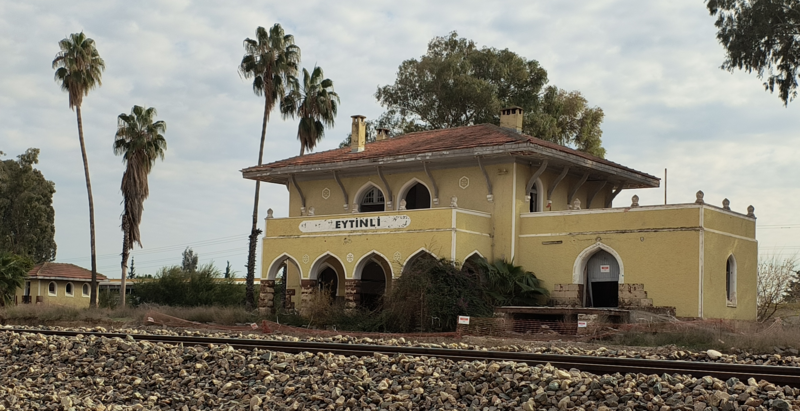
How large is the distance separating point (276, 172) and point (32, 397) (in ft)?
65.7

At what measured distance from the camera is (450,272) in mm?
24969

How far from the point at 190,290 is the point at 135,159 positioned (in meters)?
7.62

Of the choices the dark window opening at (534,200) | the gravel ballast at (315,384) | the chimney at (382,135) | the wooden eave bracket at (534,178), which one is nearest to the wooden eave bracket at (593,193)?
the dark window opening at (534,200)

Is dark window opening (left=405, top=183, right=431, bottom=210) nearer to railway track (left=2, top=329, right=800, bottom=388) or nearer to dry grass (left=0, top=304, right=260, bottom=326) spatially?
dry grass (left=0, top=304, right=260, bottom=326)

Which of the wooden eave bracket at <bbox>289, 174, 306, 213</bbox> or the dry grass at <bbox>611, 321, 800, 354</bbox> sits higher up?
the wooden eave bracket at <bbox>289, 174, 306, 213</bbox>

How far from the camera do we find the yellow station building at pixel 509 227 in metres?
25.0

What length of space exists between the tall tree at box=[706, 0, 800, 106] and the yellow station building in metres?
4.60

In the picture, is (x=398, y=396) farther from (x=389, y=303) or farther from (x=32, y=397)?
(x=389, y=303)

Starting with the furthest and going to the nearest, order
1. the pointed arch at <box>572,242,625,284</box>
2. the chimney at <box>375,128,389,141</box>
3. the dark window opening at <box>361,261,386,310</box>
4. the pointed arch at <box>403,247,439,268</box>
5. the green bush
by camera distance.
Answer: the green bush
the chimney at <box>375,128,389,141</box>
the dark window opening at <box>361,261,386,310</box>
the pointed arch at <box>403,247,439,268</box>
the pointed arch at <box>572,242,625,284</box>

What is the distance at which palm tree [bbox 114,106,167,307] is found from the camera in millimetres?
41938

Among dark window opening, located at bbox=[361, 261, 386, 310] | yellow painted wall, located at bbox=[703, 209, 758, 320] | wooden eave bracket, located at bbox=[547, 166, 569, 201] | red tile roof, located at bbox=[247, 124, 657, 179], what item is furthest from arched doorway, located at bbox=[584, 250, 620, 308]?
dark window opening, located at bbox=[361, 261, 386, 310]

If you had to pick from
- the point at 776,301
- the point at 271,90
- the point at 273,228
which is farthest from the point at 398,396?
the point at 271,90

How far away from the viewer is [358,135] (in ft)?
109

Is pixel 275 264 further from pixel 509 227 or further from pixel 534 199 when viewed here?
pixel 534 199
